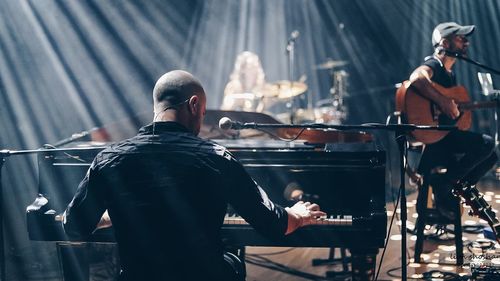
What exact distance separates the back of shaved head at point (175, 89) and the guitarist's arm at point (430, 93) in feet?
8.66

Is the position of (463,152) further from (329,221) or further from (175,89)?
(175,89)

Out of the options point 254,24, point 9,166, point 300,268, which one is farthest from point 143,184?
point 254,24

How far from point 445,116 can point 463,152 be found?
0.40 metres

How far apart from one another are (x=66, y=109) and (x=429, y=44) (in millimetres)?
7407

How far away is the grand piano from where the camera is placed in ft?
9.32

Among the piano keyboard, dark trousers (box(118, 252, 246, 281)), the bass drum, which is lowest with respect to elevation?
dark trousers (box(118, 252, 246, 281))

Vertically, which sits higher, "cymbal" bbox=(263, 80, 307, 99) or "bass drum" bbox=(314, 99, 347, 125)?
"cymbal" bbox=(263, 80, 307, 99)

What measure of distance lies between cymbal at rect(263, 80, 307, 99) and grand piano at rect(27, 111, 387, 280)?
4565 millimetres

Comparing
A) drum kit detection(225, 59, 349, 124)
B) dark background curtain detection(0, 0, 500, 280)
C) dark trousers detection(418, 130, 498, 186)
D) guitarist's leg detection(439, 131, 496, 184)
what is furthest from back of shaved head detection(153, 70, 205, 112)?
drum kit detection(225, 59, 349, 124)

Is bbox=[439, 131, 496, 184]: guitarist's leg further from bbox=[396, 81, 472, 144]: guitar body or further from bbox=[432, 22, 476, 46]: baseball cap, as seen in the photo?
bbox=[432, 22, 476, 46]: baseball cap

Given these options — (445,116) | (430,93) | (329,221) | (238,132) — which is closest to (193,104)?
(329,221)

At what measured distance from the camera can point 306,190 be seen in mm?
3146

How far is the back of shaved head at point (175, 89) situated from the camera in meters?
2.20

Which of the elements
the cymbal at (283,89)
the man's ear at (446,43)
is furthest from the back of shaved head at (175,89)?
the cymbal at (283,89)
